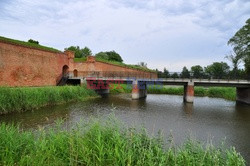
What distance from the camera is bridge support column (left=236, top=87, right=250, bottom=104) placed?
23.6 metres

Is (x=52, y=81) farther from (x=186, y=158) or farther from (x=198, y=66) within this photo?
(x=198, y=66)

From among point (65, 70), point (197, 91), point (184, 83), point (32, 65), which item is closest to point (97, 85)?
point (65, 70)

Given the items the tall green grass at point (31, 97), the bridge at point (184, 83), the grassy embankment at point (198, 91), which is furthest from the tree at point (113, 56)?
the tall green grass at point (31, 97)

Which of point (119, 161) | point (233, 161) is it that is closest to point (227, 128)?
Answer: point (233, 161)

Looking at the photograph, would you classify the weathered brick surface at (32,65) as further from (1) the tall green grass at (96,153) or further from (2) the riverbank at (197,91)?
(1) the tall green grass at (96,153)

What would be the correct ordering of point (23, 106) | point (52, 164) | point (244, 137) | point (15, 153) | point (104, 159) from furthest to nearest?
point (23, 106) → point (244, 137) → point (15, 153) → point (104, 159) → point (52, 164)

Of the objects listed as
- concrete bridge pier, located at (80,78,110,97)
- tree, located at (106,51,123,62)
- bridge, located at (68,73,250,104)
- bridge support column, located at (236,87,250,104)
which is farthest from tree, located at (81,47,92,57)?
bridge support column, located at (236,87,250,104)

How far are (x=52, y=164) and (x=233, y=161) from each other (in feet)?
13.9

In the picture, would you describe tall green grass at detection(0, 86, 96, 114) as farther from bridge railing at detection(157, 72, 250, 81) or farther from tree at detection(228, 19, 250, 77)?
tree at detection(228, 19, 250, 77)

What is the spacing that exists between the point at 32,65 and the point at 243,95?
30.0 m

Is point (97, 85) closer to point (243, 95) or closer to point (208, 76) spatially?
point (208, 76)

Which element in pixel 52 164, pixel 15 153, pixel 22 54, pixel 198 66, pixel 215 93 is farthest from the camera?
pixel 198 66

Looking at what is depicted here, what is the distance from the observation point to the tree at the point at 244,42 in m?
29.8

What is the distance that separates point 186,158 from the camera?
159 inches
